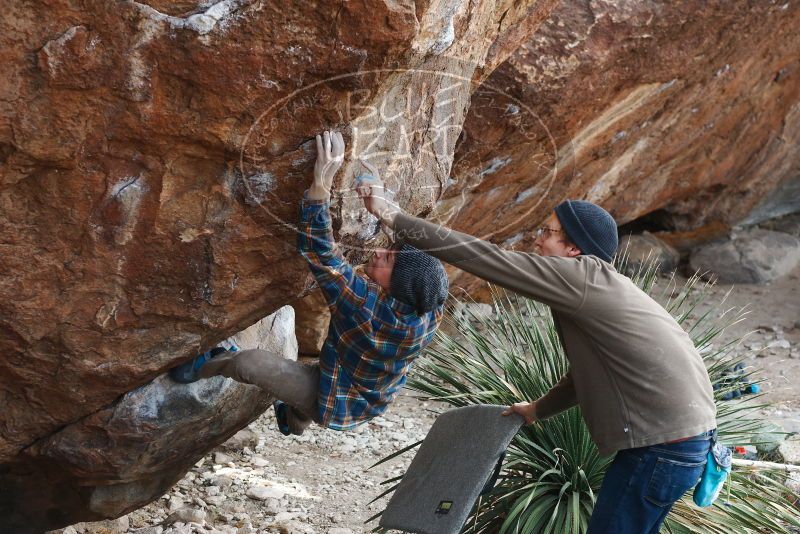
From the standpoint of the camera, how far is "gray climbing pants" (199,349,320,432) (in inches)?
153

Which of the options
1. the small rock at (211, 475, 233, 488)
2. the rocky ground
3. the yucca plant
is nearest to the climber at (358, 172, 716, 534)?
the yucca plant

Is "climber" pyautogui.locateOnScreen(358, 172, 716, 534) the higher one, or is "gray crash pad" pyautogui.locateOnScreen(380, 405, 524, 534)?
"climber" pyautogui.locateOnScreen(358, 172, 716, 534)

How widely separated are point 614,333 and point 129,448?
6.89 feet

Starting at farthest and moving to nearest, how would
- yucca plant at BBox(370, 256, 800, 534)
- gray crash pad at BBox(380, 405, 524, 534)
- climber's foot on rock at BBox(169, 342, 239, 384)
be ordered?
1. yucca plant at BBox(370, 256, 800, 534)
2. climber's foot on rock at BBox(169, 342, 239, 384)
3. gray crash pad at BBox(380, 405, 524, 534)

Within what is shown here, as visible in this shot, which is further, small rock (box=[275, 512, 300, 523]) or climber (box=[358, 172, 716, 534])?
small rock (box=[275, 512, 300, 523])

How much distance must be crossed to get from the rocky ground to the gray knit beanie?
6.91ft

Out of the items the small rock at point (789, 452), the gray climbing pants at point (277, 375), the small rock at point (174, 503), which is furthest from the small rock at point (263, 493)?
the small rock at point (789, 452)

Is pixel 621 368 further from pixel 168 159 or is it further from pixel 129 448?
pixel 129 448

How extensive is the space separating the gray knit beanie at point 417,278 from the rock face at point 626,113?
6.98 ft

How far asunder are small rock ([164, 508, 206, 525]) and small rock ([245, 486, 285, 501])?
1.61 feet

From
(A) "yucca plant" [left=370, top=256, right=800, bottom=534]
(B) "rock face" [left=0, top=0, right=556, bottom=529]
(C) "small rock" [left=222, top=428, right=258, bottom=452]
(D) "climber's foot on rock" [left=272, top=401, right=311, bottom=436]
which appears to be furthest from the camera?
(C) "small rock" [left=222, top=428, right=258, bottom=452]

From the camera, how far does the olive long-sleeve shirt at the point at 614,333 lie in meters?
3.16

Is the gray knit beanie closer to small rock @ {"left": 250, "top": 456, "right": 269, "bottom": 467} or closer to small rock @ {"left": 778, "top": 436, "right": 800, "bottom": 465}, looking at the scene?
small rock @ {"left": 250, "top": 456, "right": 269, "bottom": 467}

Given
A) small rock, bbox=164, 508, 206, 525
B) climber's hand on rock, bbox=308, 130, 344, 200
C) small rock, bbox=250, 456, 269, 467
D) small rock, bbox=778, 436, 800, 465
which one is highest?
climber's hand on rock, bbox=308, 130, 344, 200
